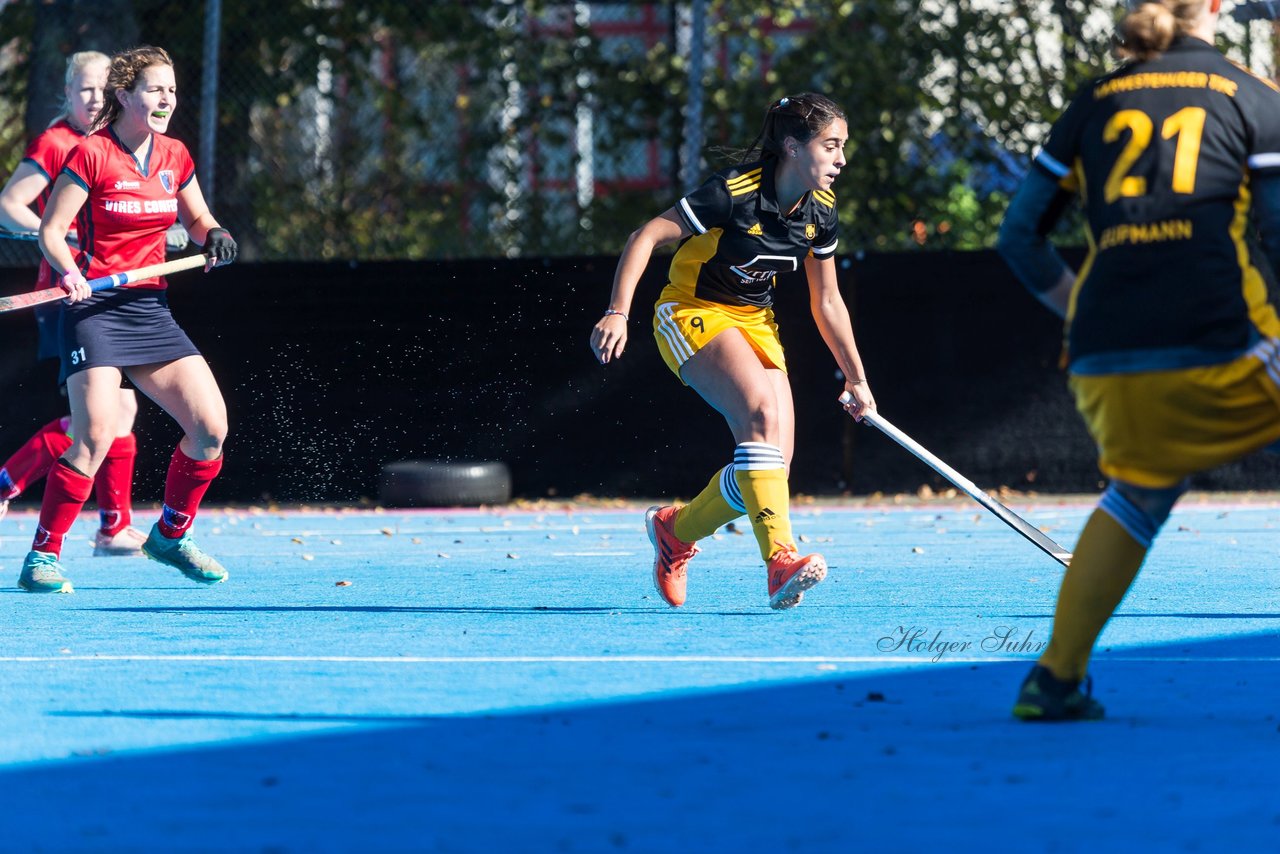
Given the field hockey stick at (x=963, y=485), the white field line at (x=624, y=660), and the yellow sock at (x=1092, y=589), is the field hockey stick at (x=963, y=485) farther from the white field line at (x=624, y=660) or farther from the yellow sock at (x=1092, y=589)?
the yellow sock at (x=1092, y=589)

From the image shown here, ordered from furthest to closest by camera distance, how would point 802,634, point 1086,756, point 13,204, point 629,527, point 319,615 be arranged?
1. point 629,527
2. point 13,204
3. point 319,615
4. point 802,634
5. point 1086,756

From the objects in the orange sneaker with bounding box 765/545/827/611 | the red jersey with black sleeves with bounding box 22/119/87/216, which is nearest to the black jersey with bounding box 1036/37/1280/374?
the orange sneaker with bounding box 765/545/827/611

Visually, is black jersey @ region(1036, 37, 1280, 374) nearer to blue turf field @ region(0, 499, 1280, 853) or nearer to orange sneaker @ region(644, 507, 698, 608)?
blue turf field @ region(0, 499, 1280, 853)

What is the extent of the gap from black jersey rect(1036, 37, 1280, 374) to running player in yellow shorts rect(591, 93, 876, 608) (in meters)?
2.18

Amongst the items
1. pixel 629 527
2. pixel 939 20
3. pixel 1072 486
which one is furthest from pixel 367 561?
pixel 939 20

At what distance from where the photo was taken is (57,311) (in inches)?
297

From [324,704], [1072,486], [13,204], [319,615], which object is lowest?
[1072,486]

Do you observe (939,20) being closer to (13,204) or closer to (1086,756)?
(13,204)

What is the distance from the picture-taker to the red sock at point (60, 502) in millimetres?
7418

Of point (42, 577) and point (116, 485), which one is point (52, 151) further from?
point (116, 485)

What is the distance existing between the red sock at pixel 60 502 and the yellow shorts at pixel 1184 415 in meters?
4.50

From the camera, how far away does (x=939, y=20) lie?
12.9 metres

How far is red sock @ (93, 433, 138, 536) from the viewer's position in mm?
8586

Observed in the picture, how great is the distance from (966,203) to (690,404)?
7.67 ft
